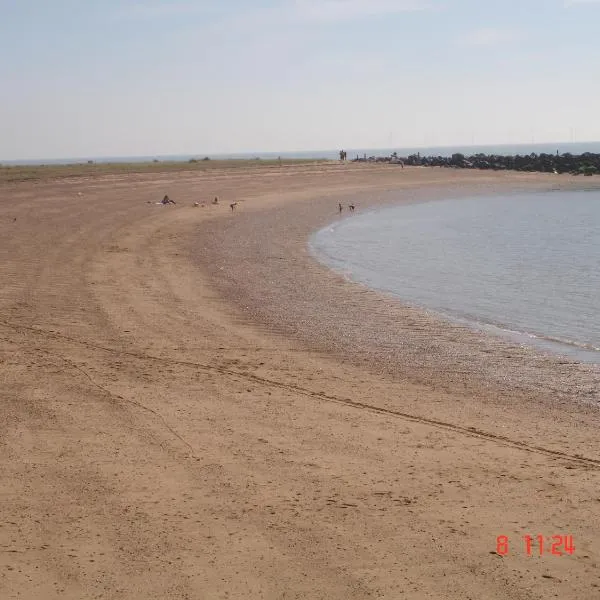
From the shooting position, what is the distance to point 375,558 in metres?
5.24

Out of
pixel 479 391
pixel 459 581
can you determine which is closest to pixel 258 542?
pixel 459 581

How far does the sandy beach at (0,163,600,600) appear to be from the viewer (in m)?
5.11

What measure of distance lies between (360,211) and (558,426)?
100.0 ft

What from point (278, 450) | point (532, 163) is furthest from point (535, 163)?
point (278, 450)

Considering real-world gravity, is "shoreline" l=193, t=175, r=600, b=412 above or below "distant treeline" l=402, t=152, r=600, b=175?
below

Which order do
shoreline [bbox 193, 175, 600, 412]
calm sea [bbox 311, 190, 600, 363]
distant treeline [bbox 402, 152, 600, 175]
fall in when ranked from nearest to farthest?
shoreline [bbox 193, 175, 600, 412] < calm sea [bbox 311, 190, 600, 363] < distant treeline [bbox 402, 152, 600, 175]
